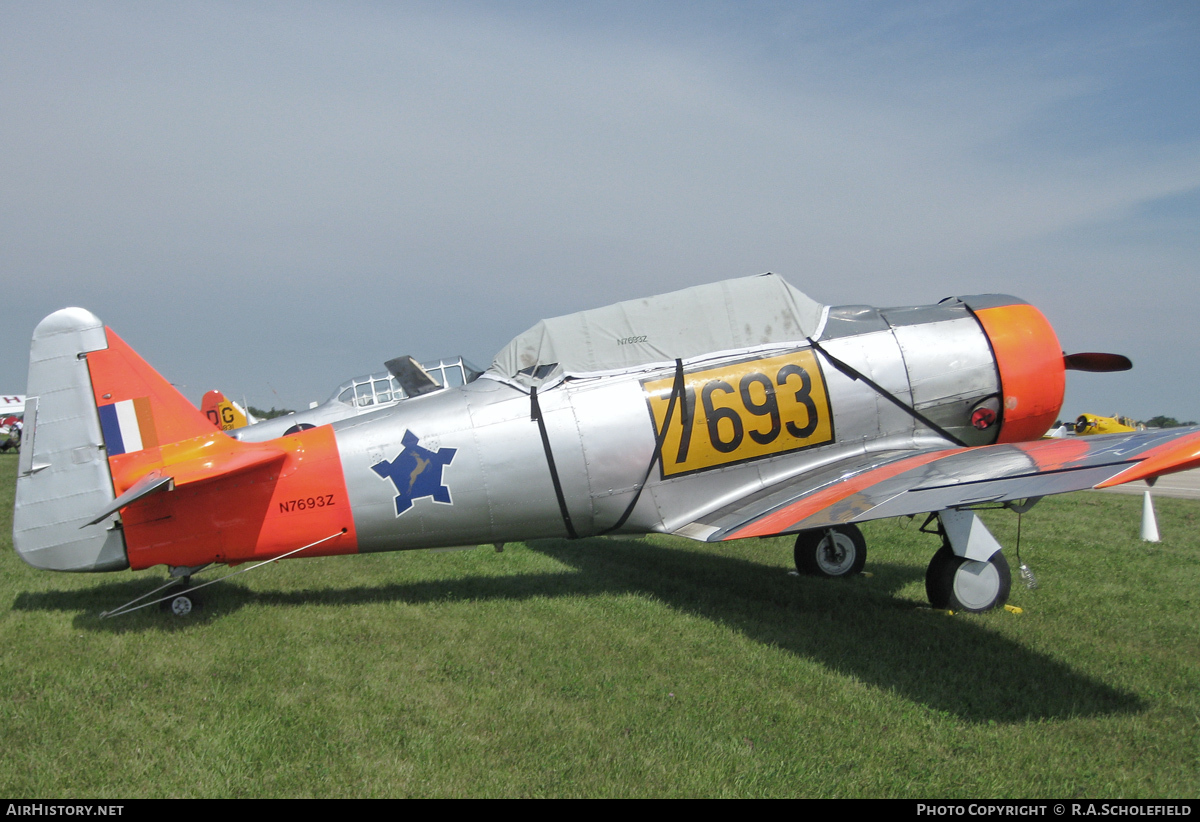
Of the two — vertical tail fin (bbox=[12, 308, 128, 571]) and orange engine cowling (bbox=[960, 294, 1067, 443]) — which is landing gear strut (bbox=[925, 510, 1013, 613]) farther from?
vertical tail fin (bbox=[12, 308, 128, 571])

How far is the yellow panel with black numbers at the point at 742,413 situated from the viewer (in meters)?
5.89

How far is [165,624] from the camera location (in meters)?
5.39

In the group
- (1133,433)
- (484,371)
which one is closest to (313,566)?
(484,371)

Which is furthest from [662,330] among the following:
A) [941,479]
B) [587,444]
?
[941,479]

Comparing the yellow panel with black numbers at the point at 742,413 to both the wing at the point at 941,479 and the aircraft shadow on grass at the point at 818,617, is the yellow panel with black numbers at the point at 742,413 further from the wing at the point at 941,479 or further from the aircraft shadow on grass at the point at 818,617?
the aircraft shadow on grass at the point at 818,617

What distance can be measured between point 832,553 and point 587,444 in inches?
122

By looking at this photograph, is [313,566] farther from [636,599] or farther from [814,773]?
[814,773]

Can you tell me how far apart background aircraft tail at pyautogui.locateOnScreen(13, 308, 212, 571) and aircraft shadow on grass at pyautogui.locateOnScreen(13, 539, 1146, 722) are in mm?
634

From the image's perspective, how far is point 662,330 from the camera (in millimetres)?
6223

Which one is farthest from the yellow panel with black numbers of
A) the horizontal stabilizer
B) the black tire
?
the black tire

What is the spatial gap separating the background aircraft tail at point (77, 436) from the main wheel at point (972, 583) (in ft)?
19.6

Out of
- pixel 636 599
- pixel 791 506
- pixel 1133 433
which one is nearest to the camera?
pixel 1133 433

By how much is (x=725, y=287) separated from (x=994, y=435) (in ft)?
8.89

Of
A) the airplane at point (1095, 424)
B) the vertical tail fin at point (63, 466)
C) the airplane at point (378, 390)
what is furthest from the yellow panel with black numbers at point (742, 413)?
the airplane at point (1095, 424)
